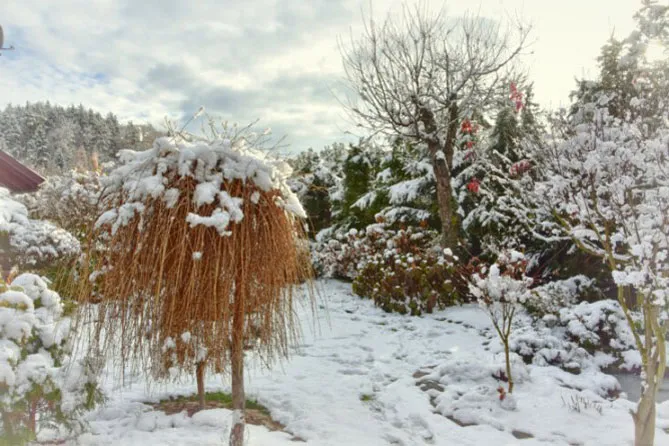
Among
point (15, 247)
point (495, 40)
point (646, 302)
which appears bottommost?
point (646, 302)

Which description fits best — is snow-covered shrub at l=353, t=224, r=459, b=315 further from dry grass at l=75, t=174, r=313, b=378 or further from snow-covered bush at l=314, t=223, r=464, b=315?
dry grass at l=75, t=174, r=313, b=378

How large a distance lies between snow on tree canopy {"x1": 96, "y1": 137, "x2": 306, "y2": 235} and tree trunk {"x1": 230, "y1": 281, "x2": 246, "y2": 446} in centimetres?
44

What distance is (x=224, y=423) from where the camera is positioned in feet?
10.8

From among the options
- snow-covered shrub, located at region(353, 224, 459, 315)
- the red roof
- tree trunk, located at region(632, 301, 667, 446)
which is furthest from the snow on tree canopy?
the red roof

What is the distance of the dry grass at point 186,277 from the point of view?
7.50 feet

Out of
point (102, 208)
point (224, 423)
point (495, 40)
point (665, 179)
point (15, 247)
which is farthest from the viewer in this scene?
point (495, 40)

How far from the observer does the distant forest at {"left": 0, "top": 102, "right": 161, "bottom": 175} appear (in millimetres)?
35375

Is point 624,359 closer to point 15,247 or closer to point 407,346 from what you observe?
point 407,346

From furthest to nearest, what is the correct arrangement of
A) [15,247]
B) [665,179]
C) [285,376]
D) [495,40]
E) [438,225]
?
1. [438,225]
2. [495,40]
3. [15,247]
4. [285,376]
5. [665,179]

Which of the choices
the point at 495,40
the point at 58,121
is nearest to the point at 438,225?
the point at 495,40

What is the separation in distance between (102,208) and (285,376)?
2851 millimetres

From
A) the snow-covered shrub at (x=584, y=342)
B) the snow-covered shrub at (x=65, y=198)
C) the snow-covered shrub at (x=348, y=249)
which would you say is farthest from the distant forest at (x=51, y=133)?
the snow-covered shrub at (x=584, y=342)

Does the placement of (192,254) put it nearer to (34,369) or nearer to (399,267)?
(34,369)

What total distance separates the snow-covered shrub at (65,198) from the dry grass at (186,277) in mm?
7660
